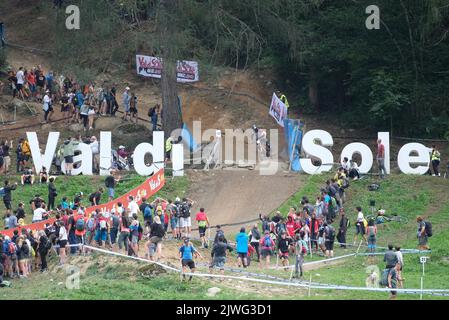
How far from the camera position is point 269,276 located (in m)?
38.8

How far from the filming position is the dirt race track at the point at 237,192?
49.2 meters

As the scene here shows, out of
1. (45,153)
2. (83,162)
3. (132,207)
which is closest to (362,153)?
(83,162)

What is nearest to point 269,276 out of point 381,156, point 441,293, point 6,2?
point 441,293

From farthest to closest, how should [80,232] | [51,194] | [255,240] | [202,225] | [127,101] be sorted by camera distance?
[127,101]
[51,194]
[202,225]
[255,240]
[80,232]

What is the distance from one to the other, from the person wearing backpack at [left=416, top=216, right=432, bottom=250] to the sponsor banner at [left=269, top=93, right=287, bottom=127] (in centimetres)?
1254

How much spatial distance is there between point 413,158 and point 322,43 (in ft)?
25.1

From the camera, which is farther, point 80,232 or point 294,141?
point 294,141

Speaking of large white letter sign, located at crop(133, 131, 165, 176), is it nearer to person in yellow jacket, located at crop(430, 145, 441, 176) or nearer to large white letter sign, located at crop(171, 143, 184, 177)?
large white letter sign, located at crop(171, 143, 184, 177)

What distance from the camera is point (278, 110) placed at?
55250mm

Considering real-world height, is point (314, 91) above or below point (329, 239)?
above

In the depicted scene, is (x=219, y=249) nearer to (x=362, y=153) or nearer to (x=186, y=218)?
(x=186, y=218)

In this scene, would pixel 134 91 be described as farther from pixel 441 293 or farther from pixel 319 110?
pixel 441 293

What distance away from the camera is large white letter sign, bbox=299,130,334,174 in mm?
52625

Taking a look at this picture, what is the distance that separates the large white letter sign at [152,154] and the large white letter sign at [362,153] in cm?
745
